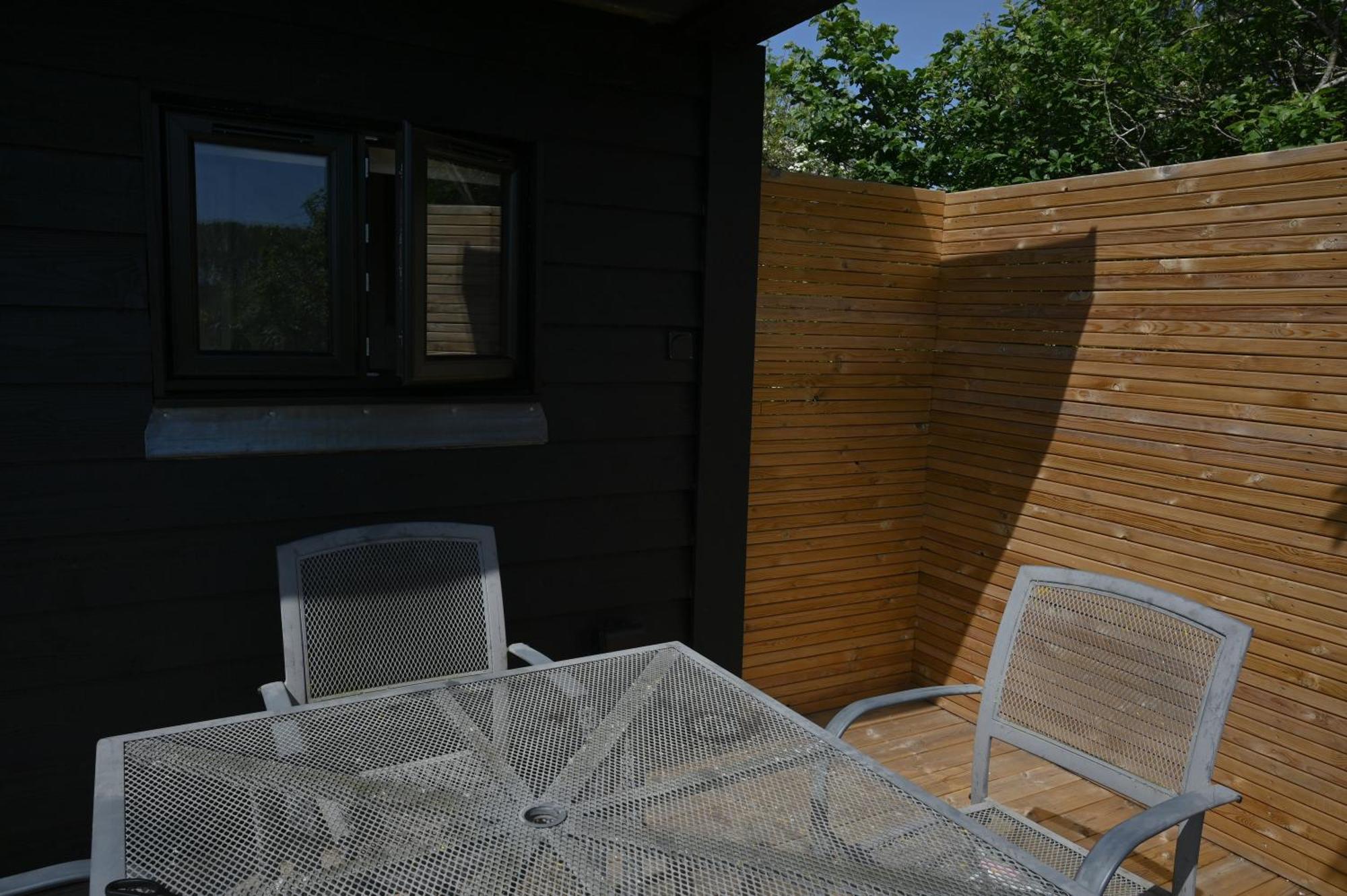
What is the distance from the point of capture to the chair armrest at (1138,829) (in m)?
1.39

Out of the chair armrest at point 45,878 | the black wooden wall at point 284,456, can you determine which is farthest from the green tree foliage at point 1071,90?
the chair armrest at point 45,878

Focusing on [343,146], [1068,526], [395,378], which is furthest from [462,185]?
[1068,526]

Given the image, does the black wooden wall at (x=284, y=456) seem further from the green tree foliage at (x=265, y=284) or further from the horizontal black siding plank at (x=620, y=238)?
the green tree foliage at (x=265, y=284)

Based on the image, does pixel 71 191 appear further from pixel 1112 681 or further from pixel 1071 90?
pixel 1071 90

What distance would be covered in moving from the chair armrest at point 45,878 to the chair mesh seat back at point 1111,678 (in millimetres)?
1653

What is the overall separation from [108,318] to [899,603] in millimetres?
3161

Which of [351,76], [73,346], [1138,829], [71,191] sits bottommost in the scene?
[1138,829]

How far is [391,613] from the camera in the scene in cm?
202

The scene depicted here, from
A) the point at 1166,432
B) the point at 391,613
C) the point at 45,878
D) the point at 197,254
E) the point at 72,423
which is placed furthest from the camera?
the point at 1166,432

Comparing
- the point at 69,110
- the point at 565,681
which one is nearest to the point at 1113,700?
the point at 565,681

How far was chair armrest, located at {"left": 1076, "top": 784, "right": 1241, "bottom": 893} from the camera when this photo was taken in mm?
1387

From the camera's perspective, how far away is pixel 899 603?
13.3 feet

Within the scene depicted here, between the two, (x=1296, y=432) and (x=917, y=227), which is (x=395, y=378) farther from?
(x=1296, y=432)

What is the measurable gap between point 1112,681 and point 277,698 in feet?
5.36
